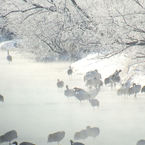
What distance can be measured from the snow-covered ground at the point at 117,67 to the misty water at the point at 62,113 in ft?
3.57

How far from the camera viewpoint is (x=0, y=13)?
A: 997 inches

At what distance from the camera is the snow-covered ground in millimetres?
17766

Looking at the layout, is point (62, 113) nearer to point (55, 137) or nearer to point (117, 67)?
point (55, 137)

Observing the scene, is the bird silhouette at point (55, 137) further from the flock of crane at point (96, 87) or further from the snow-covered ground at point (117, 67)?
the snow-covered ground at point (117, 67)

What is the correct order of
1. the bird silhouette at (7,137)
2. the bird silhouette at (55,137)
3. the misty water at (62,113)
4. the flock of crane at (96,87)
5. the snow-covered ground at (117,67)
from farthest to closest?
the snow-covered ground at (117,67) → the flock of crane at (96,87) → the misty water at (62,113) → the bird silhouette at (7,137) → the bird silhouette at (55,137)

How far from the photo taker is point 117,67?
19.6m

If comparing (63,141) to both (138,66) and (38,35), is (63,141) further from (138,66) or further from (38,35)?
(38,35)

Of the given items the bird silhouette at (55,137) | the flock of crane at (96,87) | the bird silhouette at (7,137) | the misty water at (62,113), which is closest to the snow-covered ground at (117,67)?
the flock of crane at (96,87)

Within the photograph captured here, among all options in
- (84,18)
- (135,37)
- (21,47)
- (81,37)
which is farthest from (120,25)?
(21,47)

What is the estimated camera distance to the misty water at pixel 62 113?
1175 centimetres

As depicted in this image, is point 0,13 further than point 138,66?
Yes

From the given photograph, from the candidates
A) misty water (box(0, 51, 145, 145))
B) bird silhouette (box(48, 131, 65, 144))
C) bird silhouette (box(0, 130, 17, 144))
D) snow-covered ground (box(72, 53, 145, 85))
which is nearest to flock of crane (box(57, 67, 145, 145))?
misty water (box(0, 51, 145, 145))

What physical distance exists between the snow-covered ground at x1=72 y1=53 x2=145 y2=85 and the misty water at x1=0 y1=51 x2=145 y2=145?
109 cm

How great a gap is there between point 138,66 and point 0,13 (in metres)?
10.2
